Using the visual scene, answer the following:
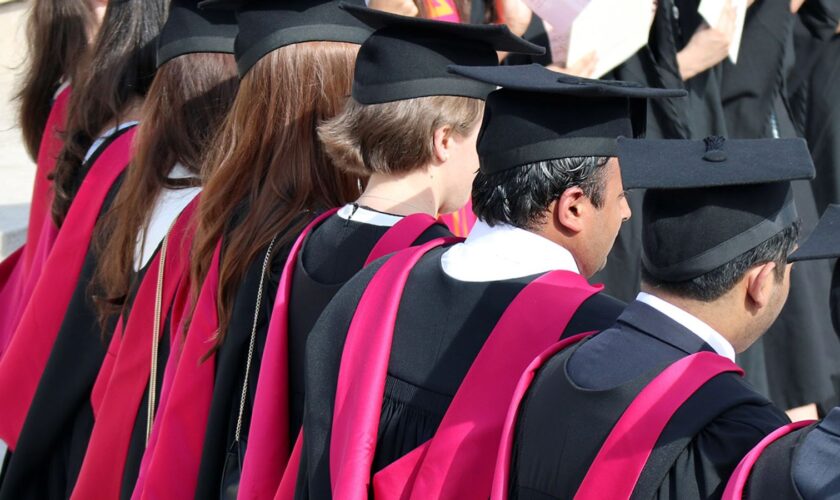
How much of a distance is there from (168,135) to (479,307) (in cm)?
129

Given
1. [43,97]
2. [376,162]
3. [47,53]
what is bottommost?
[376,162]

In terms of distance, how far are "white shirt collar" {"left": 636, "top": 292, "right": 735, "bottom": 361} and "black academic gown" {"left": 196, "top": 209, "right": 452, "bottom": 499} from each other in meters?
0.62

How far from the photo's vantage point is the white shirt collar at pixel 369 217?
2340mm

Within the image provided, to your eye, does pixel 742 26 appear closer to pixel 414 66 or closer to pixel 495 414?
pixel 414 66

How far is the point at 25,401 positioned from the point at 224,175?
3.49 feet

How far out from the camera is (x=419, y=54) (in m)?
2.39

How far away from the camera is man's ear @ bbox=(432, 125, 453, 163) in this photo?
2381 millimetres

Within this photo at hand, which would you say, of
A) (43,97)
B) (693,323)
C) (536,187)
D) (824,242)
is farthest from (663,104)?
(824,242)

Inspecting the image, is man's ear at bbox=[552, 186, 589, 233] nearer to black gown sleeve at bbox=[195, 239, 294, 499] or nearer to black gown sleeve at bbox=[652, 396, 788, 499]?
black gown sleeve at bbox=[652, 396, 788, 499]

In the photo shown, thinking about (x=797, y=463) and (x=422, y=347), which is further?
(x=422, y=347)

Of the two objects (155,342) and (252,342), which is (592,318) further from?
(155,342)

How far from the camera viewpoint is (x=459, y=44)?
2449 mm

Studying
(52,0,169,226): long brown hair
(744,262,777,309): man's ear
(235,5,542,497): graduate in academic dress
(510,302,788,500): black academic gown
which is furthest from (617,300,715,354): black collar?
(52,0,169,226): long brown hair

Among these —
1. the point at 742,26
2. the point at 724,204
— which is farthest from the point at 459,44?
the point at 742,26
